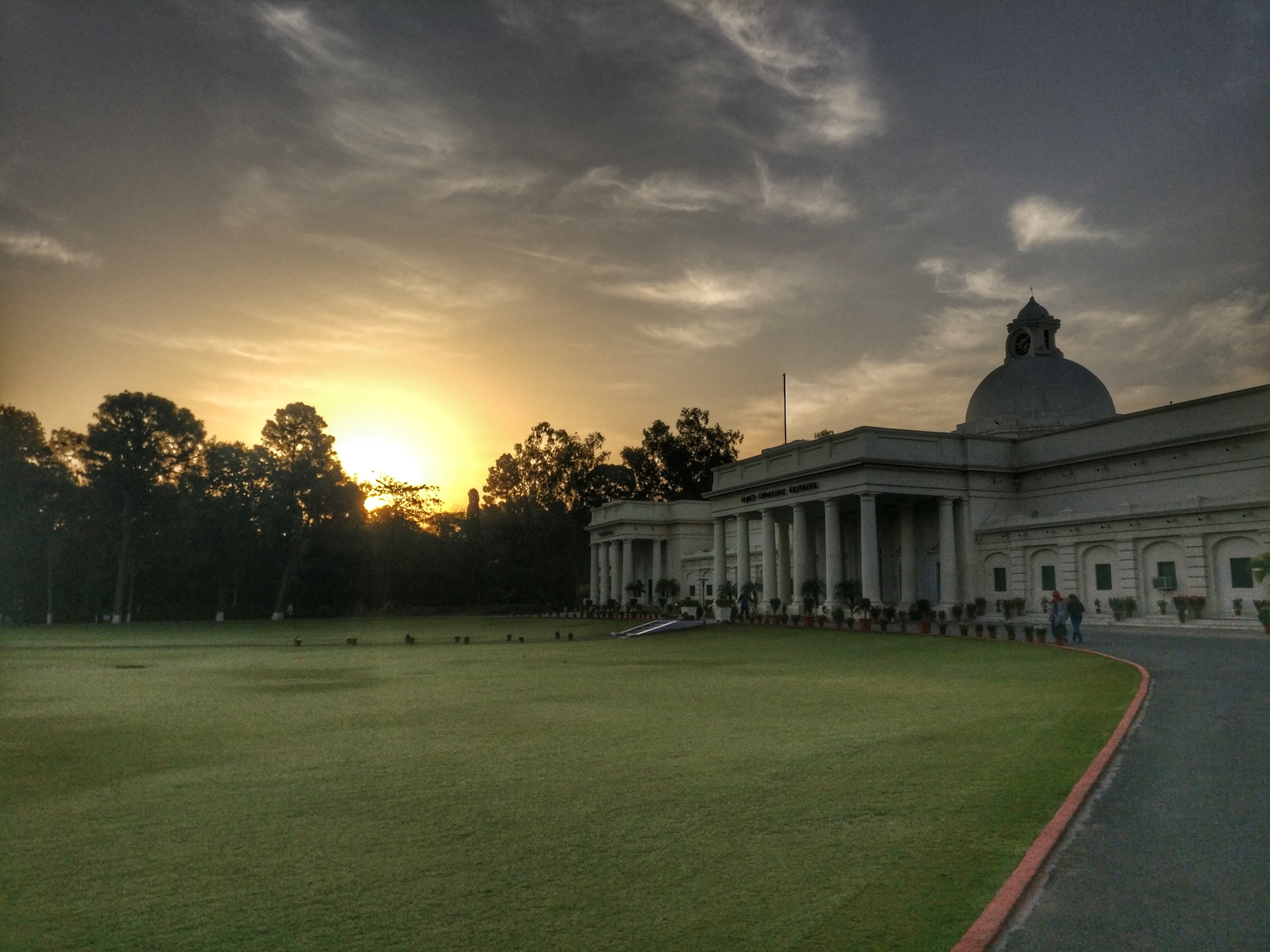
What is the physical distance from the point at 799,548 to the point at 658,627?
15.0m

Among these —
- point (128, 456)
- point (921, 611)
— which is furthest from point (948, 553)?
point (128, 456)

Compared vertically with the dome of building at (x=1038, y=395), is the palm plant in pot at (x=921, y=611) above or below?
below

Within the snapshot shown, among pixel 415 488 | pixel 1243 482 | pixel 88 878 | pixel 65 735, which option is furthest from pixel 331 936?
pixel 415 488

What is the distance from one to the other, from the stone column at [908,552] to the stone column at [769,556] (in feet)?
30.5

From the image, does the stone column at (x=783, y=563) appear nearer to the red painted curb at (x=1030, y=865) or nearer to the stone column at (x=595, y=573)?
the stone column at (x=595, y=573)

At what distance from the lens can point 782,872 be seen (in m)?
7.21

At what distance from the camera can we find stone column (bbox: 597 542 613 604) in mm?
99500

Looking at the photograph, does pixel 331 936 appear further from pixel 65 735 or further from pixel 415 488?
pixel 415 488

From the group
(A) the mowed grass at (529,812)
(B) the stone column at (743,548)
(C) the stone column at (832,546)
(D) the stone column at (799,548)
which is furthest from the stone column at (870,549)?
(A) the mowed grass at (529,812)

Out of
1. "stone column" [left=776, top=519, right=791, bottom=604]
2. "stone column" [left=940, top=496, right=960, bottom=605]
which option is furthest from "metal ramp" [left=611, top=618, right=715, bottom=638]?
"stone column" [left=940, top=496, right=960, bottom=605]

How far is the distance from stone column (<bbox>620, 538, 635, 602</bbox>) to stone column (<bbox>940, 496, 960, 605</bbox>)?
40253 mm

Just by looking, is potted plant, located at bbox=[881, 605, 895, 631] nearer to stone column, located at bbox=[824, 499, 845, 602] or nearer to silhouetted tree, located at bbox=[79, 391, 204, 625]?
stone column, located at bbox=[824, 499, 845, 602]

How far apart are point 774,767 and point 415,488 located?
92.9 metres

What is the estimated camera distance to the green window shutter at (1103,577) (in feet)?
158
